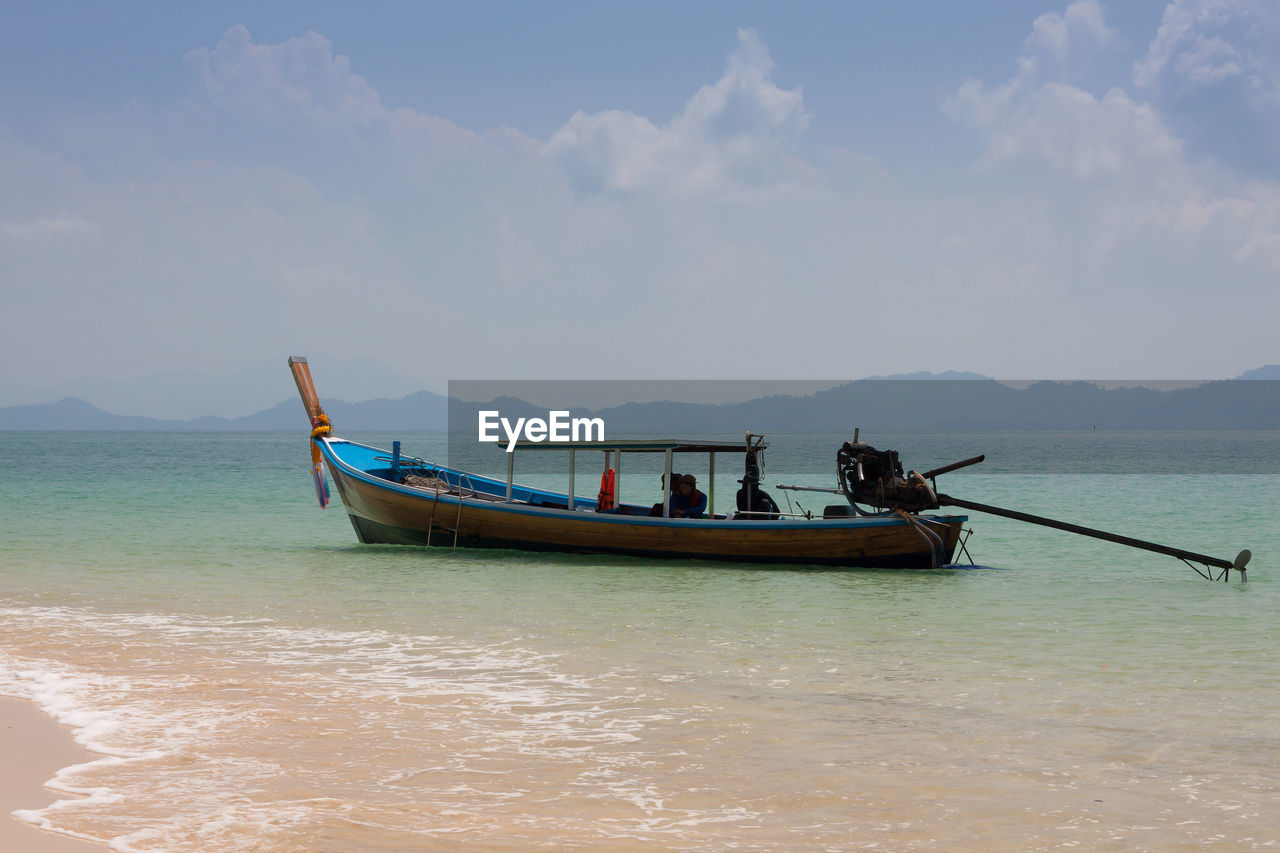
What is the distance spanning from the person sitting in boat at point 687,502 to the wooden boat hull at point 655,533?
74cm

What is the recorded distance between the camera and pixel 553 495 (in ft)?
71.6

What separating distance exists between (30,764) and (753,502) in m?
13.1

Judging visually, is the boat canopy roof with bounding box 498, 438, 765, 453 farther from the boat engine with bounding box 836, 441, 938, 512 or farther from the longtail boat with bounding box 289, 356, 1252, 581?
the boat engine with bounding box 836, 441, 938, 512

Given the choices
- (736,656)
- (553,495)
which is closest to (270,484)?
(553,495)

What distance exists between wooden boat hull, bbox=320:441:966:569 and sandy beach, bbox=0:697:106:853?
418 inches

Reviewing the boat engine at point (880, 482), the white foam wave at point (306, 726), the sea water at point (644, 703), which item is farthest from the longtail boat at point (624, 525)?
the white foam wave at point (306, 726)

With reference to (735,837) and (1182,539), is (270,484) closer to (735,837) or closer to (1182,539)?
(1182,539)

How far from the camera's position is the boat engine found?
17.0m

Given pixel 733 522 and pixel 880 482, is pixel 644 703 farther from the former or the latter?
pixel 880 482

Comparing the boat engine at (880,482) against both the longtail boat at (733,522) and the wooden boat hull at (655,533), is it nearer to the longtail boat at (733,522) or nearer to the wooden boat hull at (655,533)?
the longtail boat at (733,522)

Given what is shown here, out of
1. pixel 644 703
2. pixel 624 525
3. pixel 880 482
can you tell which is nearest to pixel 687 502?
pixel 624 525

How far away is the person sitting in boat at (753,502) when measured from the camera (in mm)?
18094

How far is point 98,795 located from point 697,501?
13.2 meters

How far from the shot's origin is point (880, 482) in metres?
17.2
